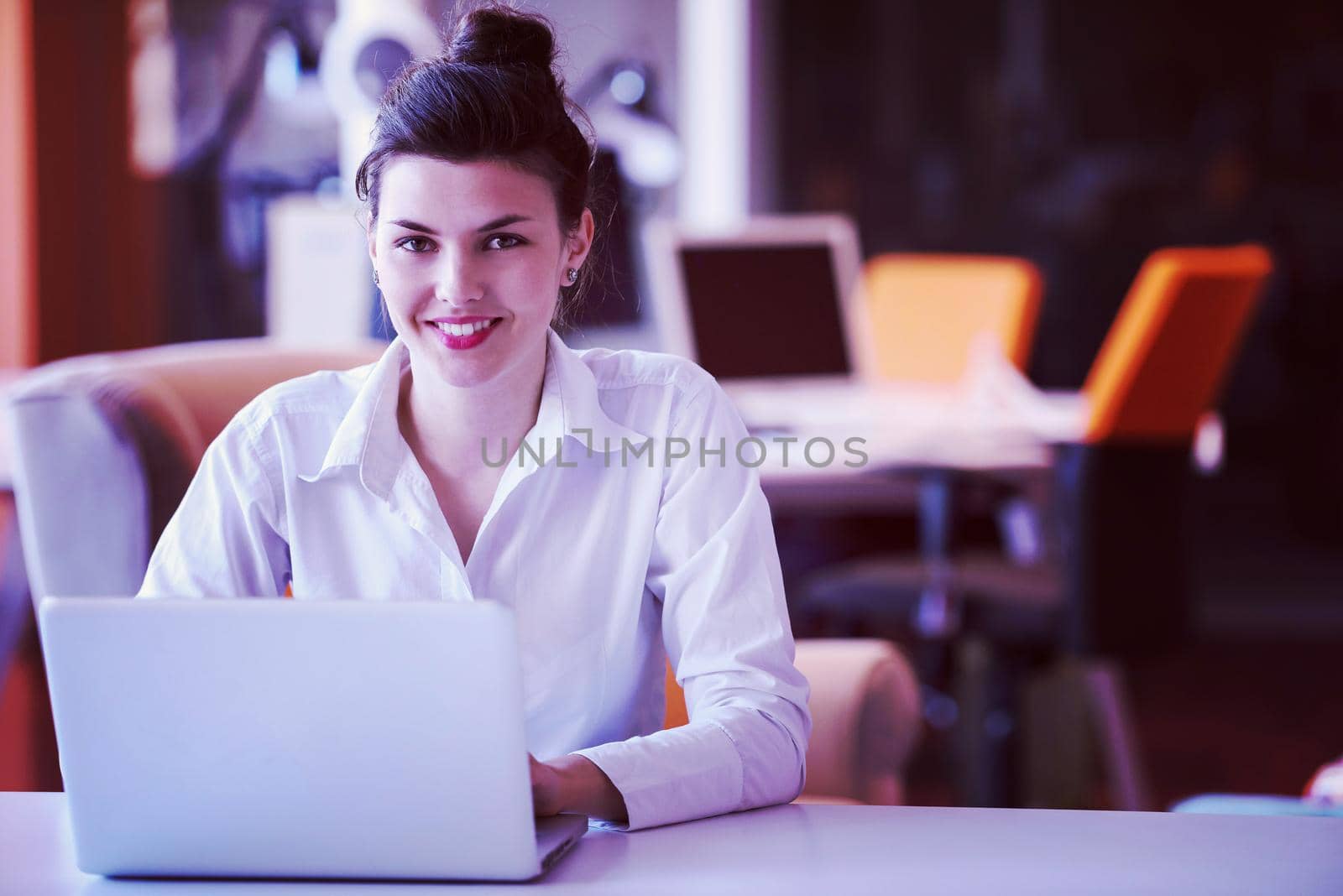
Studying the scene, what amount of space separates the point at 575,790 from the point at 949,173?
511 cm

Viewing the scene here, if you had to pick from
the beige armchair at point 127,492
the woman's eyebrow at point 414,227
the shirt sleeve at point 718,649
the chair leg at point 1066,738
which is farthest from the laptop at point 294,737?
the chair leg at point 1066,738

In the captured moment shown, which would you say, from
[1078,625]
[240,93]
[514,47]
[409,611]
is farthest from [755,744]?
[240,93]

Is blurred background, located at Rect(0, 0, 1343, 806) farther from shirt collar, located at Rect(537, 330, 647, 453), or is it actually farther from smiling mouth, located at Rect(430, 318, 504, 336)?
smiling mouth, located at Rect(430, 318, 504, 336)

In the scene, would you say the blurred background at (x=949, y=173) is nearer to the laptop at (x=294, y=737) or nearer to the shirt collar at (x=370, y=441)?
the shirt collar at (x=370, y=441)

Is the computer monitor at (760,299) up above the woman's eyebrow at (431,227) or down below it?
below

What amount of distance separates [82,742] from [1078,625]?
2379 mm

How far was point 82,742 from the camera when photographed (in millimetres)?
832

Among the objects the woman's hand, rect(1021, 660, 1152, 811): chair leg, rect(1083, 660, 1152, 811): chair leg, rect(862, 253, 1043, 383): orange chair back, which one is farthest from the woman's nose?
rect(862, 253, 1043, 383): orange chair back

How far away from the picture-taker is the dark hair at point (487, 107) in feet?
3.82

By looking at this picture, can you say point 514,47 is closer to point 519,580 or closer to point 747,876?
point 519,580

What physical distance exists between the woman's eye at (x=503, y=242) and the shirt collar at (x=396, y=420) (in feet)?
0.43

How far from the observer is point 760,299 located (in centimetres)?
356

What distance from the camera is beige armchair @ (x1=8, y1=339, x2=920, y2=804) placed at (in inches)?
62.0

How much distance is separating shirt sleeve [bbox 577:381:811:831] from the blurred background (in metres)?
2.88
